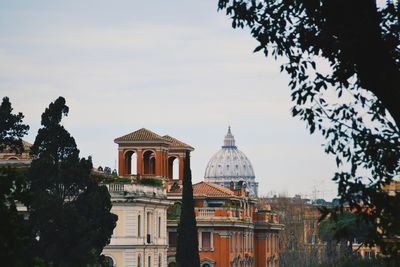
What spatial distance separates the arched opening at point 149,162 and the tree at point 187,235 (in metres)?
12.1

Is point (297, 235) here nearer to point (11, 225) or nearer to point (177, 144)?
point (177, 144)

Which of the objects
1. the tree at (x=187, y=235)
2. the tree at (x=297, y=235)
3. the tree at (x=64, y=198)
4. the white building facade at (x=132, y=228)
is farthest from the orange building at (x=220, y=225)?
the tree at (x=64, y=198)

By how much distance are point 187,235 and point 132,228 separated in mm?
6133

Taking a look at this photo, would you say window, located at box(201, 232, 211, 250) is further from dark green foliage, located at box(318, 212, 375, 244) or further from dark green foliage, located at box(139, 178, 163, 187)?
dark green foliage, located at box(139, 178, 163, 187)

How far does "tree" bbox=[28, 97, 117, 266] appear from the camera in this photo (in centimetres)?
6247

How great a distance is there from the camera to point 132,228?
270 feet

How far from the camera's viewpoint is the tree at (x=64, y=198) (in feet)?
205

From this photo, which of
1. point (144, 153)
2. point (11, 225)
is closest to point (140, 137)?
point (144, 153)

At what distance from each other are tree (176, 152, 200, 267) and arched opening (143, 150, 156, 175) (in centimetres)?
1207

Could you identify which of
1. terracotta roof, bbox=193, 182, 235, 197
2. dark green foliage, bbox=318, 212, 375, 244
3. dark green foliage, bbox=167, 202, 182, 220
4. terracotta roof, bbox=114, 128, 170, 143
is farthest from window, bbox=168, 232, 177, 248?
dark green foliage, bbox=318, 212, 375, 244

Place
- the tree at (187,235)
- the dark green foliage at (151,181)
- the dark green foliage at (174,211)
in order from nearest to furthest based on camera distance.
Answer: the tree at (187,235), the dark green foliage at (151,181), the dark green foliage at (174,211)

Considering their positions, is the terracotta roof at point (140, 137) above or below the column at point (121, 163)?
above

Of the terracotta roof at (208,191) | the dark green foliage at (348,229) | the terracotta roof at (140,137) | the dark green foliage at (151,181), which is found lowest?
the dark green foliage at (348,229)

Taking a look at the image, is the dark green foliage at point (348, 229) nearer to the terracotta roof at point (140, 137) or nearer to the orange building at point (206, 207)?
the orange building at point (206, 207)
